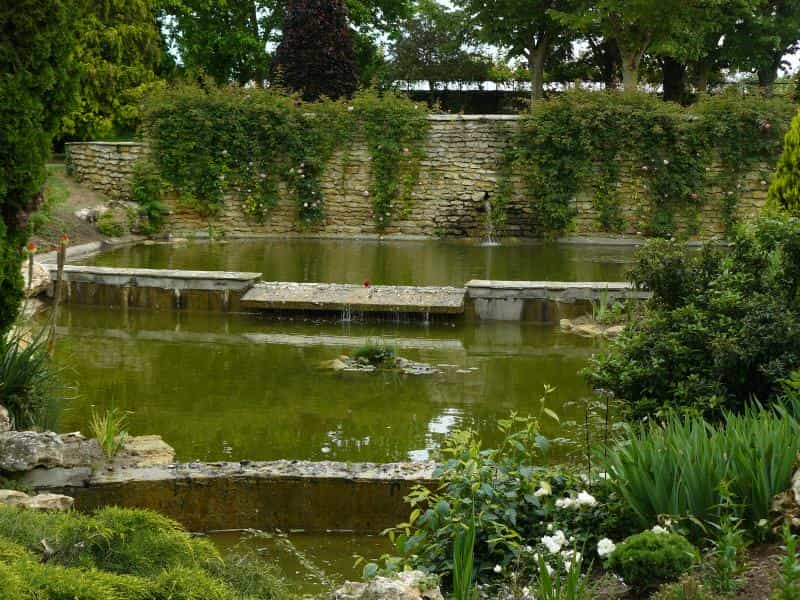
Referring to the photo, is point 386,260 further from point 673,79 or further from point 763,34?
point 763,34

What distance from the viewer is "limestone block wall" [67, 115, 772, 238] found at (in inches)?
727

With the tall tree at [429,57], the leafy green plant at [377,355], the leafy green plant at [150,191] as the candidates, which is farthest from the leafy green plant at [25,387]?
the tall tree at [429,57]

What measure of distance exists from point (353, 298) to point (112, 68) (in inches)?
526

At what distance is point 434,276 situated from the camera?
13297mm

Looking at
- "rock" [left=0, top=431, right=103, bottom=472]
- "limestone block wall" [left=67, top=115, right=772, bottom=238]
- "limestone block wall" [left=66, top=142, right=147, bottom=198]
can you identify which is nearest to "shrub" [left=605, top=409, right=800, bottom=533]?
"rock" [left=0, top=431, right=103, bottom=472]

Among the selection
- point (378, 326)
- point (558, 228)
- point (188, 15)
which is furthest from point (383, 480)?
point (188, 15)

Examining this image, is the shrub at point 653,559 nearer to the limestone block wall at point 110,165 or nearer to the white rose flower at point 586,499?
the white rose flower at point 586,499

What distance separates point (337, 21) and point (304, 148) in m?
4.30

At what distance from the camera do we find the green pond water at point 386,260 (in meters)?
13.2

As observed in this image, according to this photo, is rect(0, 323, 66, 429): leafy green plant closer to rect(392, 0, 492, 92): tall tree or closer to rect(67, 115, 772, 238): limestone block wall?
rect(67, 115, 772, 238): limestone block wall

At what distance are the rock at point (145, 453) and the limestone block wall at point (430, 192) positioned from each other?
12296mm

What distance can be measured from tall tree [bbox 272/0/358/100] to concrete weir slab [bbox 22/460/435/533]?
54.2ft

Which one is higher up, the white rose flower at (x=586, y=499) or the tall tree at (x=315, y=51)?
the tall tree at (x=315, y=51)

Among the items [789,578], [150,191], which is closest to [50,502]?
[789,578]
